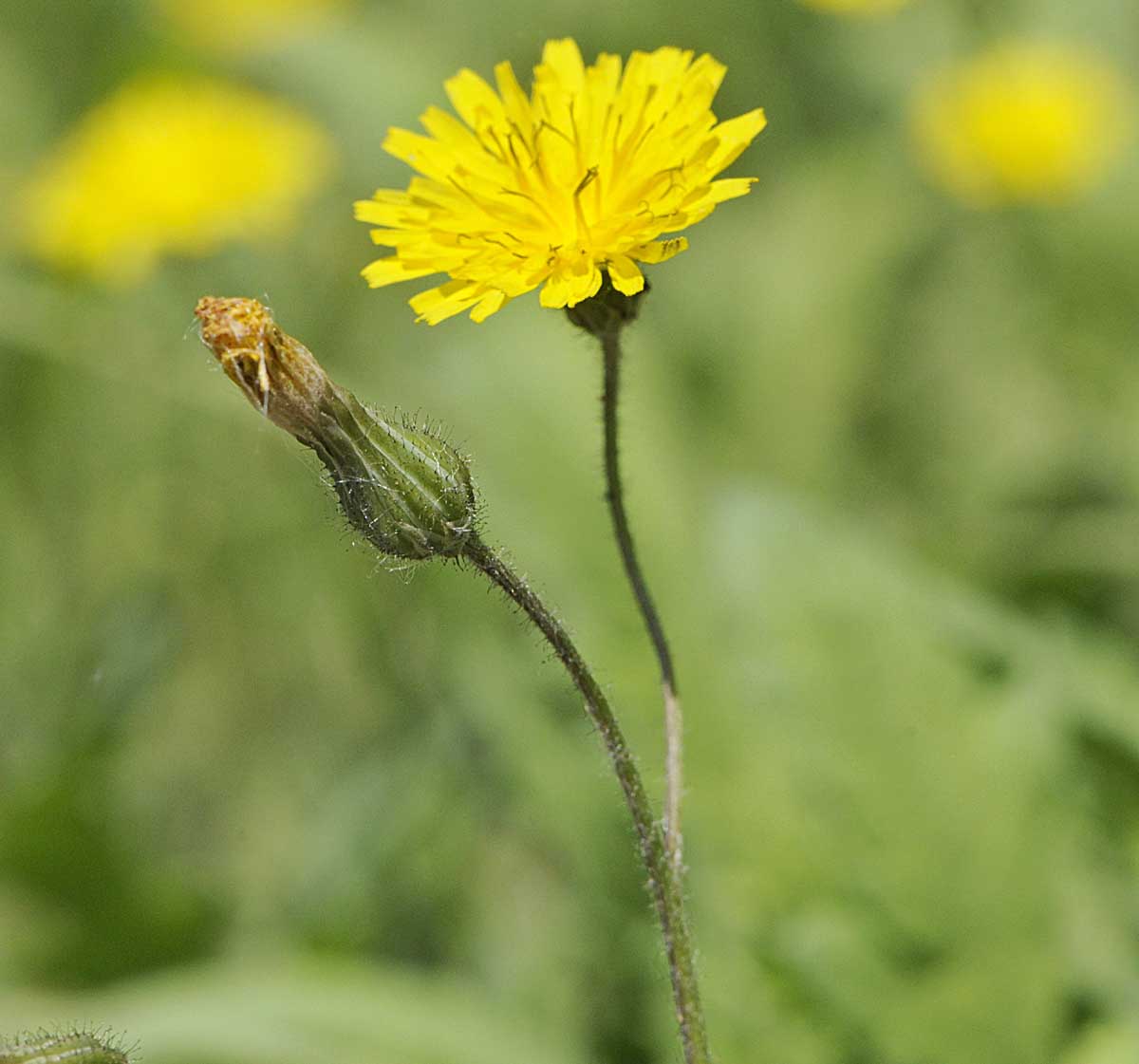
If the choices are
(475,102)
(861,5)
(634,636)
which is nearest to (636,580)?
(475,102)

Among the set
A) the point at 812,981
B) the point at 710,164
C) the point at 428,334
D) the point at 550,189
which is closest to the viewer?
the point at 710,164

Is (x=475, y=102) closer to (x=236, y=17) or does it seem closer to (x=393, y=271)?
(x=393, y=271)

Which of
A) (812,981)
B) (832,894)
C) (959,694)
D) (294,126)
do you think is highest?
A: (294,126)

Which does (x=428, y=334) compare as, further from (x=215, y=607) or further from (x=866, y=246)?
(x=866, y=246)

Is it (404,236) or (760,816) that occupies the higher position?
(760,816)

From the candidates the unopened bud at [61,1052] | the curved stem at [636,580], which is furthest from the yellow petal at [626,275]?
the unopened bud at [61,1052]

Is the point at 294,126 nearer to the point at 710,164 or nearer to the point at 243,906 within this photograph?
the point at 243,906

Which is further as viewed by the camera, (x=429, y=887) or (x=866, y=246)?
(x=866, y=246)

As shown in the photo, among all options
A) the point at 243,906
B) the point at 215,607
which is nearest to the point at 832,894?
the point at 243,906

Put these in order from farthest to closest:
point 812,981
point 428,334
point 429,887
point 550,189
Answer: point 428,334 → point 429,887 → point 812,981 → point 550,189
